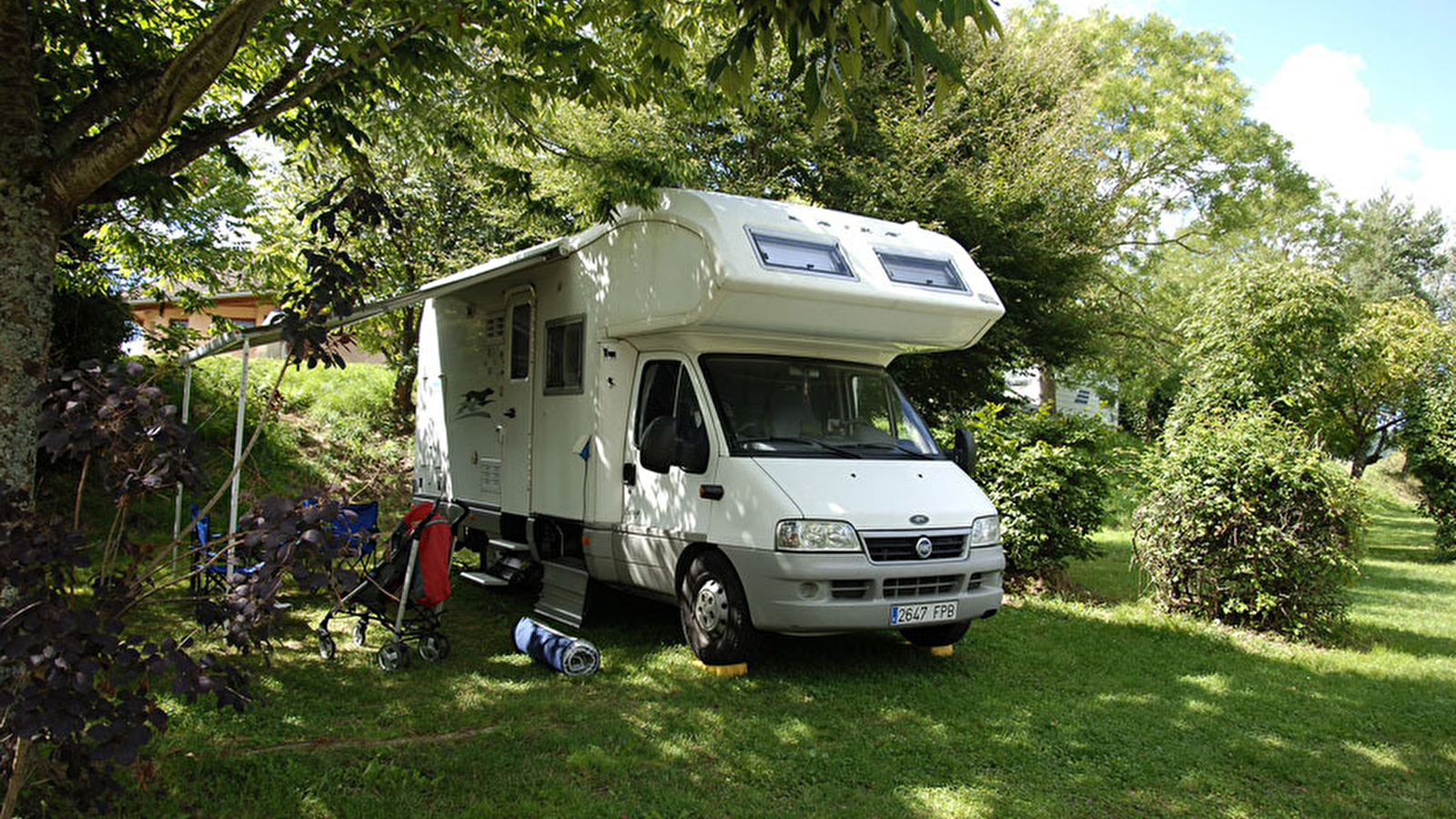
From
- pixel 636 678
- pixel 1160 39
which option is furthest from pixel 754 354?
pixel 1160 39

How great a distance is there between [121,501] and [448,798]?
1807 mm

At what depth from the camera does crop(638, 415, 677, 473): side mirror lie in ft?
20.5

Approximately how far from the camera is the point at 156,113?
4.05 meters

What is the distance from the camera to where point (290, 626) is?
7.52m

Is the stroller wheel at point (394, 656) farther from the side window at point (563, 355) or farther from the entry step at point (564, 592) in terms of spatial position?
the side window at point (563, 355)

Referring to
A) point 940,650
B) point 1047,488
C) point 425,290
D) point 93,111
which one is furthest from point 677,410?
point 1047,488

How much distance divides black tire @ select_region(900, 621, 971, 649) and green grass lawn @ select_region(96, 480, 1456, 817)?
11 centimetres

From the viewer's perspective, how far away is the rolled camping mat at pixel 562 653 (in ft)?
20.3

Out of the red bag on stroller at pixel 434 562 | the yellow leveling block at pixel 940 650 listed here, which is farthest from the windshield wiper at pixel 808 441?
the red bag on stroller at pixel 434 562

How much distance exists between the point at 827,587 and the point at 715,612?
2.68 feet

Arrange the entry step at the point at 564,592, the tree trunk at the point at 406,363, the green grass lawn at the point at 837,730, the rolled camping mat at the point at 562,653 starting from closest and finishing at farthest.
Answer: the green grass lawn at the point at 837,730 → the rolled camping mat at the point at 562,653 → the entry step at the point at 564,592 → the tree trunk at the point at 406,363

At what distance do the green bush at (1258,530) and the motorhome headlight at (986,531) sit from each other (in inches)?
106

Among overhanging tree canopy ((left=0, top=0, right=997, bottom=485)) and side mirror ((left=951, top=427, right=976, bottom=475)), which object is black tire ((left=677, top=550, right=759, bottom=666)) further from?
overhanging tree canopy ((left=0, top=0, right=997, bottom=485))

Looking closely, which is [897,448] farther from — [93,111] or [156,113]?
[93,111]
